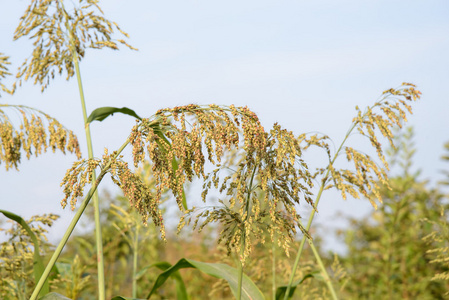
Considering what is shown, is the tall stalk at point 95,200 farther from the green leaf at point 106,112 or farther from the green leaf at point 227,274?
the green leaf at point 227,274

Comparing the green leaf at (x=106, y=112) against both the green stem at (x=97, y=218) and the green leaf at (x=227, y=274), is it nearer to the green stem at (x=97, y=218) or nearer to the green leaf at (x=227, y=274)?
the green stem at (x=97, y=218)

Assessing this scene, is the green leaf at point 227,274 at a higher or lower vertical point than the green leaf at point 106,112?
lower

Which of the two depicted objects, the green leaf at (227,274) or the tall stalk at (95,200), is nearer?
the tall stalk at (95,200)

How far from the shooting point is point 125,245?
672 cm

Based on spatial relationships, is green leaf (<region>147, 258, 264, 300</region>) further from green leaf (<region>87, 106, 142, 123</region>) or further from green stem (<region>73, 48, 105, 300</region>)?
green leaf (<region>87, 106, 142, 123</region>)

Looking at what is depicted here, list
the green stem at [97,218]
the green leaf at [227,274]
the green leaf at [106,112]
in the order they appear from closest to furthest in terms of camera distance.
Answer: the green stem at [97,218], the green leaf at [106,112], the green leaf at [227,274]

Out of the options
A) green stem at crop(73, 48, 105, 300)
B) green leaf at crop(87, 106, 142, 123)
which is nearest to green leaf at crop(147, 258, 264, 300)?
green stem at crop(73, 48, 105, 300)

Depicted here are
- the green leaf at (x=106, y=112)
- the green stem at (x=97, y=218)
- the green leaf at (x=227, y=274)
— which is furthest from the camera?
the green leaf at (x=227, y=274)

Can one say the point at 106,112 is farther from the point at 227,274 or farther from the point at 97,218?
the point at 227,274

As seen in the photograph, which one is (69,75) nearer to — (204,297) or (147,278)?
(147,278)

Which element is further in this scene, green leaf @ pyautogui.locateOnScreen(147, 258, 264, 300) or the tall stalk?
green leaf @ pyautogui.locateOnScreen(147, 258, 264, 300)

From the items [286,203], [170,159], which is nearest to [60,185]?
[170,159]

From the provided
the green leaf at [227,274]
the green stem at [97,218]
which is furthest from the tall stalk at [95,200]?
the green leaf at [227,274]

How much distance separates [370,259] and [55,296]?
4490mm
